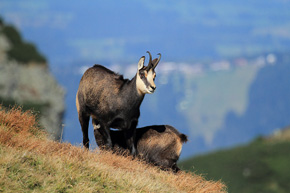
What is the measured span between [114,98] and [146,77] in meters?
1.15

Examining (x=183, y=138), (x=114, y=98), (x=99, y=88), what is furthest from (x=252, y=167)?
(x=114, y=98)

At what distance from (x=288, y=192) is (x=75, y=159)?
6714 centimetres

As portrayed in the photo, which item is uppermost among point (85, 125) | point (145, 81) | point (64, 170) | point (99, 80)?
point (99, 80)

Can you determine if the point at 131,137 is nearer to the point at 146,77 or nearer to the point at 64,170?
the point at 146,77

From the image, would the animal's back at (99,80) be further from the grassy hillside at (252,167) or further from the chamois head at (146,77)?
the grassy hillside at (252,167)

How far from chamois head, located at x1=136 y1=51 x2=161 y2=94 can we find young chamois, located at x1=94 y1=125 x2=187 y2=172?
66.8 inches

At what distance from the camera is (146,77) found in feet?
46.2

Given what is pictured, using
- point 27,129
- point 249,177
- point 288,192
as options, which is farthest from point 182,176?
point 249,177

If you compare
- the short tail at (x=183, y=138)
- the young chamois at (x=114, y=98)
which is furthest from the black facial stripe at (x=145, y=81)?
the short tail at (x=183, y=138)

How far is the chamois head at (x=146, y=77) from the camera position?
1396 cm

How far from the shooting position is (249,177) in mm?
84312

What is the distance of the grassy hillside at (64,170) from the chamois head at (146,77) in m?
1.95

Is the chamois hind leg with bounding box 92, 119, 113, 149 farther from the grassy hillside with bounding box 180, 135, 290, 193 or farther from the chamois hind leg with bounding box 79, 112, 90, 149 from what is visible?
the grassy hillside with bounding box 180, 135, 290, 193

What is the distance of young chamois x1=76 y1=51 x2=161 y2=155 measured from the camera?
14.3 m
